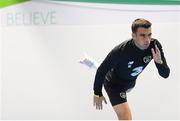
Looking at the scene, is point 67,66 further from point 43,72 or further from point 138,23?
point 138,23

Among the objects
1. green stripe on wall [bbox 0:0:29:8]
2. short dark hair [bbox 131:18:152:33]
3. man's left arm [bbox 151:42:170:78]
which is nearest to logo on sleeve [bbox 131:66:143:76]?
man's left arm [bbox 151:42:170:78]

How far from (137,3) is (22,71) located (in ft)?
2.88

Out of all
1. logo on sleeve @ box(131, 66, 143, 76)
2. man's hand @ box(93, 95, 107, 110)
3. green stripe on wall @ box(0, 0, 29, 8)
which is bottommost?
man's hand @ box(93, 95, 107, 110)

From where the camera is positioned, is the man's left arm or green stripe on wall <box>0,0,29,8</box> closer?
the man's left arm

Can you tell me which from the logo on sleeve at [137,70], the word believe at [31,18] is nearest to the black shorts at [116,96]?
the logo on sleeve at [137,70]

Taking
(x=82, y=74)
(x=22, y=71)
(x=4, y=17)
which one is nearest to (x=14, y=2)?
(x=4, y=17)

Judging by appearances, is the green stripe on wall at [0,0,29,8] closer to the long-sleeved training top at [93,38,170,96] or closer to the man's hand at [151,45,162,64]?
the long-sleeved training top at [93,38,170,96]

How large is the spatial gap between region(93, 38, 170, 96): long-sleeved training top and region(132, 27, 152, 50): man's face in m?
0.02

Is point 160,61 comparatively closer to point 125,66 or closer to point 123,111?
point 125,66

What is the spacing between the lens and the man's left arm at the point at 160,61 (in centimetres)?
282

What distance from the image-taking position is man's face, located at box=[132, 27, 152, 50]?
282 centimetres

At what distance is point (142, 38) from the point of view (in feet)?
9.26

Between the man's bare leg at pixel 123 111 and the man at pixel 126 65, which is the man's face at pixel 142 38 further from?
the man's bare leg at pixel 123 111

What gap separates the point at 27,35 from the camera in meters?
3.06
